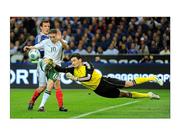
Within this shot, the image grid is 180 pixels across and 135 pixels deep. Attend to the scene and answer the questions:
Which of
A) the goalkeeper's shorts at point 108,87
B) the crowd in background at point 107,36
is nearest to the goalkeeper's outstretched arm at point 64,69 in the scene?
the goalkeeper's shorts at point 108,87

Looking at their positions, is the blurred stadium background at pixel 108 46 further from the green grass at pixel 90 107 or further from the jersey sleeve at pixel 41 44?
the jersey sleeve at pixel 41 44

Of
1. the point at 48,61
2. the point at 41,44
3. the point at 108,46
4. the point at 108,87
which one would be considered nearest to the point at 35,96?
the point at 48,61

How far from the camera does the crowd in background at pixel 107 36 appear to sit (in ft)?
68.3

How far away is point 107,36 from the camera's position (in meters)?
21.0

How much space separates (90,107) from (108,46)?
15.4 ft

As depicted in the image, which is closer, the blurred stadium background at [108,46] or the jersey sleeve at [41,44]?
the jersey sleeve at [41,44]

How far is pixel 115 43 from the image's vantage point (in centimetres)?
2080

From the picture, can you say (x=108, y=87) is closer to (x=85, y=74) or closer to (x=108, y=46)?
(x=85, y=74)

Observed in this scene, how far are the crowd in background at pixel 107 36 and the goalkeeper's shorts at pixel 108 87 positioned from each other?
5420mm

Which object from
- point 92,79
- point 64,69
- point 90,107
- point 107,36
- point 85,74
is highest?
point 107,36
